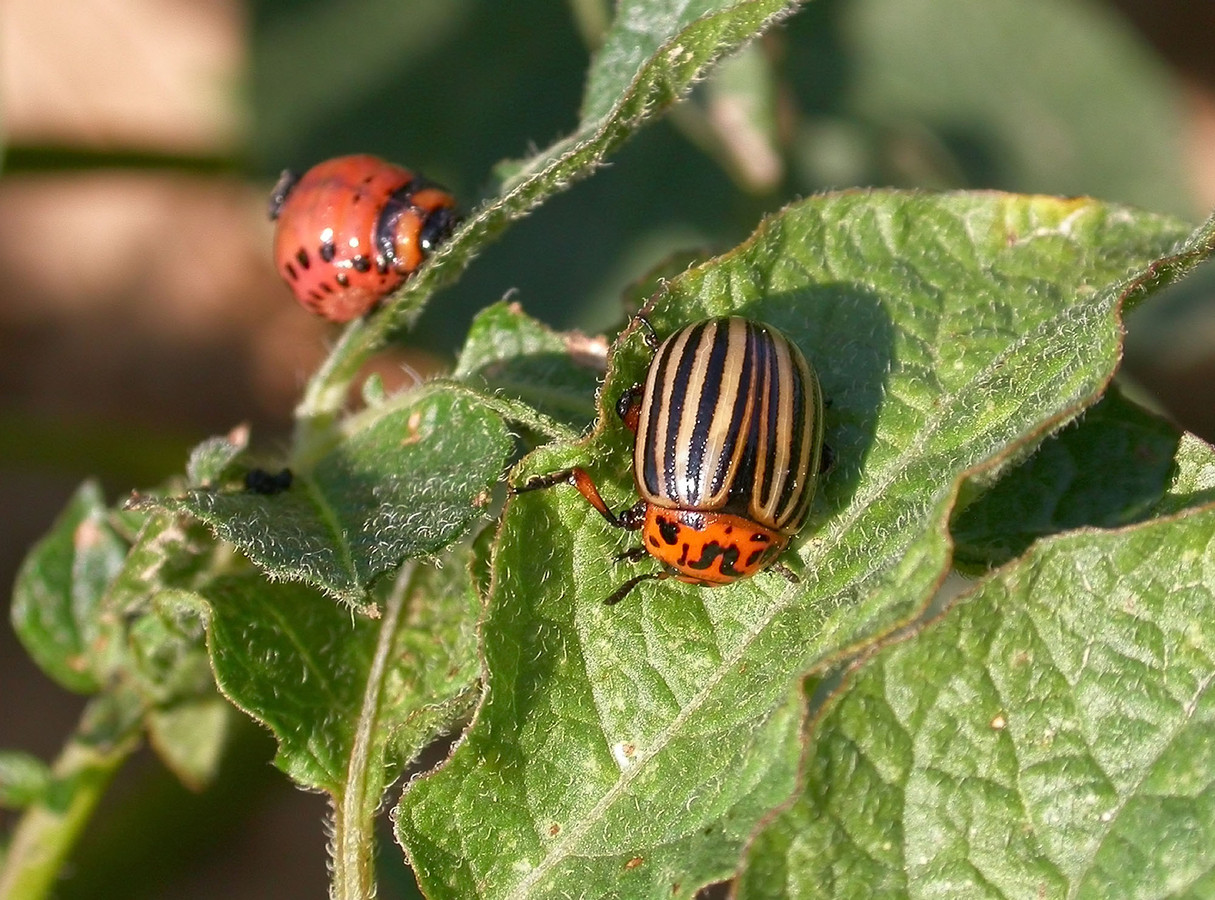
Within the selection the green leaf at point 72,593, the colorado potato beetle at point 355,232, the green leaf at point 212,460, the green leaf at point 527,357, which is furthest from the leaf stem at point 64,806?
the green leaf at point 527,357

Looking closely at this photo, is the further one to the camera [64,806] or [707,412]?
[64,806]

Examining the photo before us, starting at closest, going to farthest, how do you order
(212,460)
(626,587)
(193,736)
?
(626,587) < (212,460) < (193,736)

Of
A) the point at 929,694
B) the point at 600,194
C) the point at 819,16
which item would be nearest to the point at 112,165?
the point at 600,194

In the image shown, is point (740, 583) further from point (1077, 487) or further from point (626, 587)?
point (1077, 487)

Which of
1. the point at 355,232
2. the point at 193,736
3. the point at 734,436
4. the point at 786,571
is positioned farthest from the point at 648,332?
the point at 193,736

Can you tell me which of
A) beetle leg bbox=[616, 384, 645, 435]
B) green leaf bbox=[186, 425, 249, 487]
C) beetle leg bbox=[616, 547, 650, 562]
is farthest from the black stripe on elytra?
green leaf bbox=[186, 425, 249, 487]
